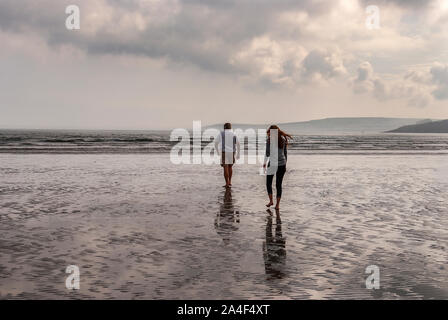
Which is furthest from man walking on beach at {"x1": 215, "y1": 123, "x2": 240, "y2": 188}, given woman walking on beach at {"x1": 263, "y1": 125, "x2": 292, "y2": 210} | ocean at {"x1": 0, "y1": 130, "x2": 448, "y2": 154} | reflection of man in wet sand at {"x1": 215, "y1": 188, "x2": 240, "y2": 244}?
ocean at {"x1": 0, "y1": 130, "x2": 448, "y2": 154}

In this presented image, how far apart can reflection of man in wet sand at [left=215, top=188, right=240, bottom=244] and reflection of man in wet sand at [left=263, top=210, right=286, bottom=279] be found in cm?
71

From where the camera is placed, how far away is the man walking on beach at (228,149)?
15.4 m

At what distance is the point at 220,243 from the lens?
7375mm

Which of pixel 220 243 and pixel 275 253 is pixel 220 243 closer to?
pixel 220 243

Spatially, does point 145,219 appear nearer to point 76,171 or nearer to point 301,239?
point 301,239

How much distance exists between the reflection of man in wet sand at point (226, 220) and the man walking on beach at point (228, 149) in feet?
10.8

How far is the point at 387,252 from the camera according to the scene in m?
6.90

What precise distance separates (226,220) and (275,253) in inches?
109

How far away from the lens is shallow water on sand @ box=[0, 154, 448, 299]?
5.26 meters

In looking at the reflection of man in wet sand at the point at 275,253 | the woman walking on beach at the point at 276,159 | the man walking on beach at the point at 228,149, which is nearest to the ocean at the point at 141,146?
the man walking on beach at the point at 228,149

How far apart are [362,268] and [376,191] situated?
9079 mm

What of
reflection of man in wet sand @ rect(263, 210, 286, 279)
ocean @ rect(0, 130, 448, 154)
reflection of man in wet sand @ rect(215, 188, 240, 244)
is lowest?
reflection of man in wet sand @ rect(263, 210, 286, 279)

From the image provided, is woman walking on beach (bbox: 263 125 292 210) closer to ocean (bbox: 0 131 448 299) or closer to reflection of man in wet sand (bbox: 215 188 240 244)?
ocean (bbox: 0 131 448 299)

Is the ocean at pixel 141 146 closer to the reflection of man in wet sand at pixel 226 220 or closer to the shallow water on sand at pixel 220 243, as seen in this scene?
the shallow water on sand at pixel 220 243
